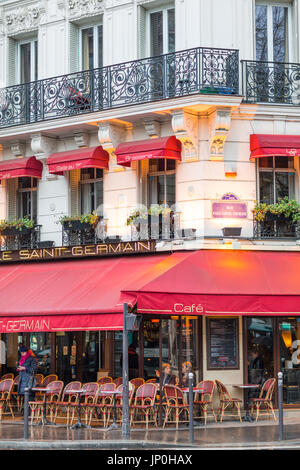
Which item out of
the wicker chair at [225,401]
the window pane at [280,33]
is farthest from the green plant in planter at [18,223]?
the window pane at [280,33]

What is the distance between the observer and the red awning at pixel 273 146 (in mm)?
19297

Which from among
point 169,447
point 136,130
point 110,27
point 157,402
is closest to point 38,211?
point 136,130

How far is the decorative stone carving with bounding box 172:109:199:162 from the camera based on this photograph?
19.3m

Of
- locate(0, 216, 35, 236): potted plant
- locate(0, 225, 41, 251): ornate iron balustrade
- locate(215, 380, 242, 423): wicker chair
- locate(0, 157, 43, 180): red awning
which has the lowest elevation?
locate(215, 380, 242, 423): wicker chair

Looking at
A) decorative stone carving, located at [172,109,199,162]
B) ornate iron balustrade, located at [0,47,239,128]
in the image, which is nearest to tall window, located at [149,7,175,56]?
ornate iron balustrade, located at [0,47,239,128]

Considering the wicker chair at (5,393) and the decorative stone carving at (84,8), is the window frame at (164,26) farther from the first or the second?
the wicker chair at (5,393)

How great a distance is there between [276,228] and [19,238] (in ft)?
Result: 22.0

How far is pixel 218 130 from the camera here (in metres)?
19.2

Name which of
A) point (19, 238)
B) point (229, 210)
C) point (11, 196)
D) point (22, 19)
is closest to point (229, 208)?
point (229, 210)

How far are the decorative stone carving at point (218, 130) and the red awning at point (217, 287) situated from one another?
234 cm

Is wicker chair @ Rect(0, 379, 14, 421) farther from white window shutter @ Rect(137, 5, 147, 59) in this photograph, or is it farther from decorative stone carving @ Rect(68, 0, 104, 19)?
decorative stone carving @ Rect(68, 0, 104, 19)

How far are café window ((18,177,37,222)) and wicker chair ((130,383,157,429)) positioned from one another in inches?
246

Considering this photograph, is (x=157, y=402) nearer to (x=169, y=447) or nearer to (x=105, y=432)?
(x=105, y=432)

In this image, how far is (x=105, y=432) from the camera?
17.5 m
